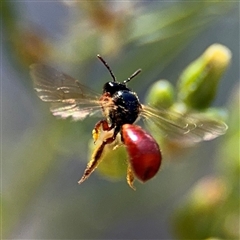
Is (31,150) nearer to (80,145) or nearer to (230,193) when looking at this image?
(80,145)

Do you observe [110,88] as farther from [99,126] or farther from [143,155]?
[143,155]

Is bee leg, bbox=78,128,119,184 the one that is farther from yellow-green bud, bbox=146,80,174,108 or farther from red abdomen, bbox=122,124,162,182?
yellow-green bud, bbox=146,80,174,108

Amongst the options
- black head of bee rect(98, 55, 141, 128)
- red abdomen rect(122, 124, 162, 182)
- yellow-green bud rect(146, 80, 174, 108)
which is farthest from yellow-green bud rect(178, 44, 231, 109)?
red abdomen rect(122, 124, 162, 182)

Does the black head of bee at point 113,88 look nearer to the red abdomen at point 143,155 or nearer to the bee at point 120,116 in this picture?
the bee at point 120,116

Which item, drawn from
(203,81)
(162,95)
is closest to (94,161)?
(162,95)

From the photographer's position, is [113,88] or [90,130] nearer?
[113,88]

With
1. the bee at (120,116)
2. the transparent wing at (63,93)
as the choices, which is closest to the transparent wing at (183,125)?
the bee at (120,116)
